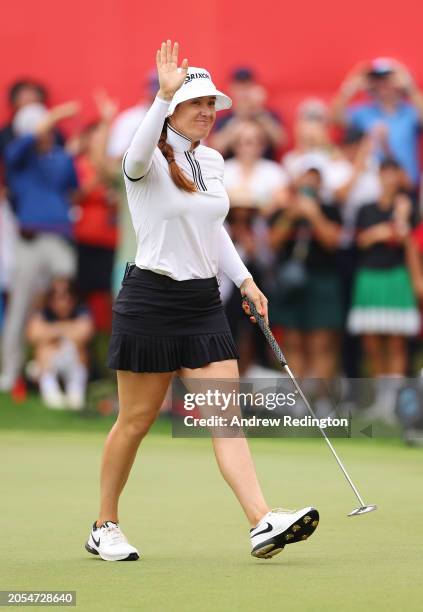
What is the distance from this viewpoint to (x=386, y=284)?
14.2 meters

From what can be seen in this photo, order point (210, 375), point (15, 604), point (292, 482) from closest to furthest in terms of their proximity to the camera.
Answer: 1. point (15, 604)
2. point (210, 375)
3. point (292, 482)

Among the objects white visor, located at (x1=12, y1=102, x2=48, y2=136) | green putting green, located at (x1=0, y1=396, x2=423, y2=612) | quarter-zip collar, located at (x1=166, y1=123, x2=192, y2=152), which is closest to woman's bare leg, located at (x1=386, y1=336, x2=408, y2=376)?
green putting green, located at (x1=0, y1=396, x2=423, y2=612)

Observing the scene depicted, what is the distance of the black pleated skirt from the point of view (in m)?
7.14

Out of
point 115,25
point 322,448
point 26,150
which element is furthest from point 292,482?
point 115,25

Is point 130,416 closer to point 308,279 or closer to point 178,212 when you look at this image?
point 178,212

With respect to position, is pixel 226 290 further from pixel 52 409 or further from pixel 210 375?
pixel 210 375

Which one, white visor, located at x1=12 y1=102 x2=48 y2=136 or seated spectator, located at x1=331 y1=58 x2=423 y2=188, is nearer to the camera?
seated spectator, located at x1=331 y1=58 x2=423 y2=188

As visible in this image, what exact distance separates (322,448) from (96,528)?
573 cm

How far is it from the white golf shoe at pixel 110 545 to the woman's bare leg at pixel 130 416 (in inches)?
8.0

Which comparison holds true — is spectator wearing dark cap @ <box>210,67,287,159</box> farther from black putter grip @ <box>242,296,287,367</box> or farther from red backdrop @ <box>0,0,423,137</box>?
black putter grip @ <box>242,296,287,367</box>

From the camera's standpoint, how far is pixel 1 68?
52.0 ft

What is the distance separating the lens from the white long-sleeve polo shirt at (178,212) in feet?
23.0

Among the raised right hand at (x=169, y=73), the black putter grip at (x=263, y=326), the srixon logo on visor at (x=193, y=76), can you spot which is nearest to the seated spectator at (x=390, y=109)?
the black putter grip at (x=263, y=326)

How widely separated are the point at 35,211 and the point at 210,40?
241 centimetres
